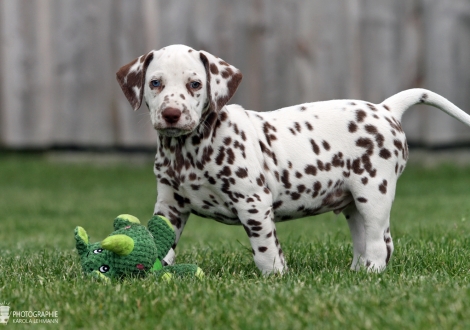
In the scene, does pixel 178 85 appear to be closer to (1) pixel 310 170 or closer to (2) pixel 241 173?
(2) pixel 241 173

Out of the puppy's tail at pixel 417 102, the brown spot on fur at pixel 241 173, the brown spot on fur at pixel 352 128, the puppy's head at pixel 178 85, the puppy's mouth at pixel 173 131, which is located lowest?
the brown spot on fur at pixel 241 173

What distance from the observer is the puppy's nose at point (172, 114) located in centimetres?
403

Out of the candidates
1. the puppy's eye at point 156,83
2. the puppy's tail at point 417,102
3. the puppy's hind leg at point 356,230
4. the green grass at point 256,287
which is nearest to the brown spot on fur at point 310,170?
the puppy's hind leg at point 356,230

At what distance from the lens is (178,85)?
4.20 metres

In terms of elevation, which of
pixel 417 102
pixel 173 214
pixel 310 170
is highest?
pixel 417 102

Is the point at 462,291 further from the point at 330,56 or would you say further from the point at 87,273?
the point at 330,56

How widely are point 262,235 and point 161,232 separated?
0.60 meters

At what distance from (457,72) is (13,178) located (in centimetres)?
645

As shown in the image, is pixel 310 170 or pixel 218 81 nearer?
pixel 218 81

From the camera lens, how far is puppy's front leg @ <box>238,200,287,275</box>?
4.24 m

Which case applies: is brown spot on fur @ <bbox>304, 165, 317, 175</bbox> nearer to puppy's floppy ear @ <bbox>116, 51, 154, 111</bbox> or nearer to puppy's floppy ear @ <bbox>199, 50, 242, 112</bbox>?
puppy's floppy ear @ <bbox>199, 50, 242, 112</bbox>

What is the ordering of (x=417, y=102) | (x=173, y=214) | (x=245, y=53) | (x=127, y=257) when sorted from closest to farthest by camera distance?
(x=127, y=257)
(x=173, y=214)
(x=417, y=102)
(x=245, y=53)

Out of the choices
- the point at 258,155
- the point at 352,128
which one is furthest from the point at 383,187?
the point at 258,155

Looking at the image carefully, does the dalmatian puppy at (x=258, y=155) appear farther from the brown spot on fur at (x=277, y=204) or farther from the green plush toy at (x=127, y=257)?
the green plush toy at (x=127, y=257)
